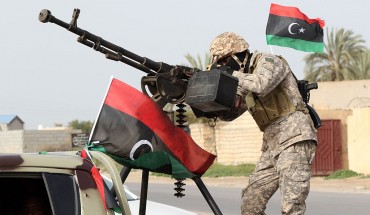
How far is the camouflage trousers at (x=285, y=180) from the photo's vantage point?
603 cm

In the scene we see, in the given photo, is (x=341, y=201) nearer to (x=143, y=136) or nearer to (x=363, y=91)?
(x=143, y=136)

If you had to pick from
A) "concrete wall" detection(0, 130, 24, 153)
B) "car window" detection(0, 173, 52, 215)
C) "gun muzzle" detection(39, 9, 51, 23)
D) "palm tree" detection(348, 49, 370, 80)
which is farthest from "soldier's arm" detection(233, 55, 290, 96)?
"concrete wall" detection(0, 130, 24, 153)

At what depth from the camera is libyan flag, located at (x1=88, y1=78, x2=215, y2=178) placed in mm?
5500

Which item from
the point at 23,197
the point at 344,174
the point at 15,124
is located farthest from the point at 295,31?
the point at 15,124

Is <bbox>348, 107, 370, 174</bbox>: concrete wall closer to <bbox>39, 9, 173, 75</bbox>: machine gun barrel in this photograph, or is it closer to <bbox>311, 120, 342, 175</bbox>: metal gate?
<bbox>311, 120, 342, 175</bbox>: metal gate

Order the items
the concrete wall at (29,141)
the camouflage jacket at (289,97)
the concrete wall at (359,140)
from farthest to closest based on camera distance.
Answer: the concrete wall at (29,141) → the concrete wall at (359,140) → the camouflage jacket at (289,97)

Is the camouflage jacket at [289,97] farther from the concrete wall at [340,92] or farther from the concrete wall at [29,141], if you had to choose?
the concrete wall at [29,141]

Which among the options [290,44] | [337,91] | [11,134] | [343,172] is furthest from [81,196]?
[11,134]

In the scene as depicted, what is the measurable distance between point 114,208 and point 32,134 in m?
52.6

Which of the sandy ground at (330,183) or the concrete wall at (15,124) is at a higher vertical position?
the sandy ground at (330,183)

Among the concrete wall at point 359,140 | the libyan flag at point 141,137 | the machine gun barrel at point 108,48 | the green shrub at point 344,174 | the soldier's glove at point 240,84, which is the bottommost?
the green shrub at point 344,174

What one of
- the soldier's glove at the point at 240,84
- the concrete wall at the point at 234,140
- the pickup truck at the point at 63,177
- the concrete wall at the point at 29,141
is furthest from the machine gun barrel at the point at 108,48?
the concrete wall at the point at 29,141

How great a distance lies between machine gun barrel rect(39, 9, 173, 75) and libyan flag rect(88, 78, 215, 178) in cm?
16

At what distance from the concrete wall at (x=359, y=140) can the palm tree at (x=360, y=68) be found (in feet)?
43.6
